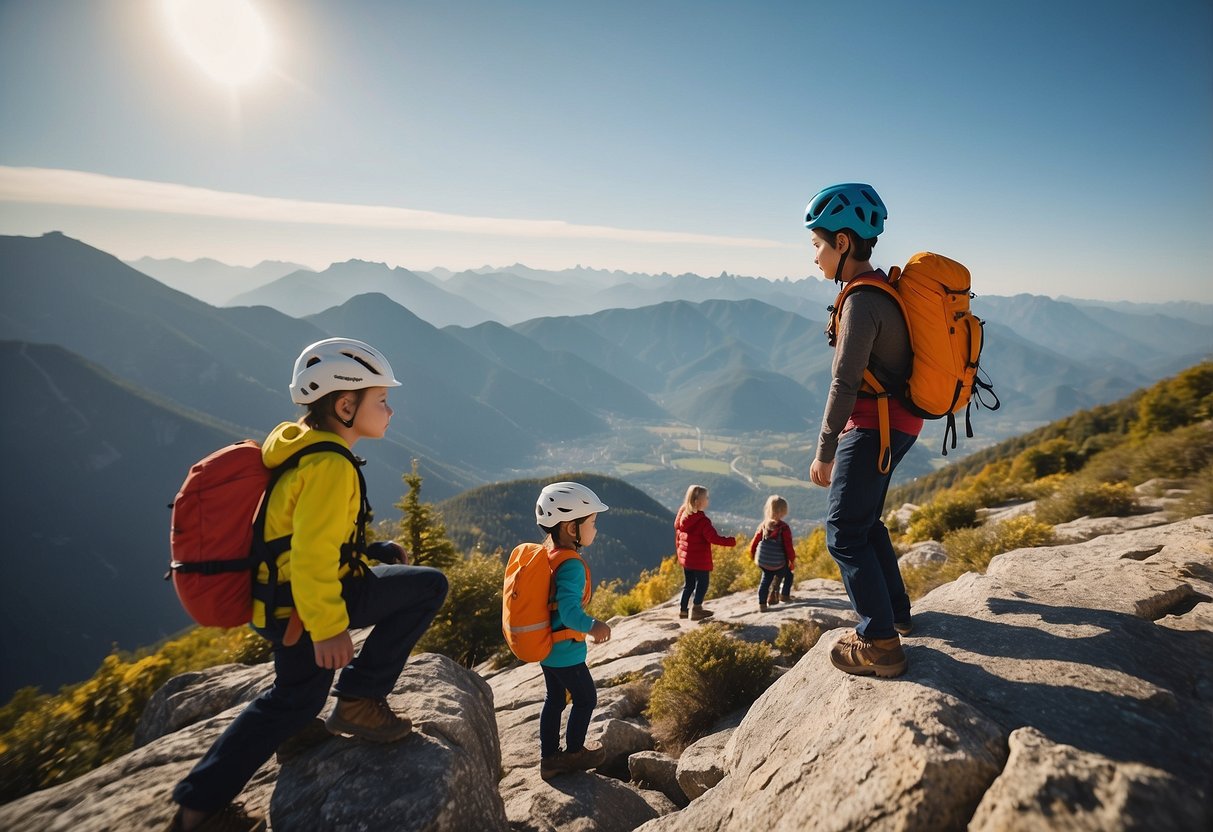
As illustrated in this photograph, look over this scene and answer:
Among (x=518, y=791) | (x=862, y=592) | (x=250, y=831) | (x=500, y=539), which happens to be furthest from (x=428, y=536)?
(x=500, y=539)

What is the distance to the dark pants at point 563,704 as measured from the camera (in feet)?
16.7

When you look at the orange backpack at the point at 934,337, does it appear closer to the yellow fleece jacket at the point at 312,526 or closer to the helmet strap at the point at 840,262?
the helmet strap at the point at 840,262

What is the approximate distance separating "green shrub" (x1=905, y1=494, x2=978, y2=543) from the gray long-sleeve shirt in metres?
12.6

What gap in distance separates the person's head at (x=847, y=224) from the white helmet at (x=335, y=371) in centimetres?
352

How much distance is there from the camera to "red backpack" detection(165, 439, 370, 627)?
131 inches

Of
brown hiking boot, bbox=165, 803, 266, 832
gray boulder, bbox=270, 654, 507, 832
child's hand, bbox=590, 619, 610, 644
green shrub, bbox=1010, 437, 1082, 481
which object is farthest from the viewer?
green shrub, bbox=1010, 437, 1082, 481

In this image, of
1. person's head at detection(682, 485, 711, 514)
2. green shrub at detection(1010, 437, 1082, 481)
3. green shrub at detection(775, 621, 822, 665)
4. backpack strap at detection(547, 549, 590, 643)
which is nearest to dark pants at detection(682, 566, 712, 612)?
person's head at detection(682, 485, 711, 514)

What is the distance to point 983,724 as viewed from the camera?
9.60 feet

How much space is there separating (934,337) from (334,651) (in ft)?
15.2

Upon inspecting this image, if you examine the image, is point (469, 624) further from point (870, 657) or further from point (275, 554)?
point (870, 657)

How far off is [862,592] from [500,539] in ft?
→ 422

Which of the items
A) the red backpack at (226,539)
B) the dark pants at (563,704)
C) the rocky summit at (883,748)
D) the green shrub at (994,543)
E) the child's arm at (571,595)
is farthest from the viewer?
the green shrub at (994,543)

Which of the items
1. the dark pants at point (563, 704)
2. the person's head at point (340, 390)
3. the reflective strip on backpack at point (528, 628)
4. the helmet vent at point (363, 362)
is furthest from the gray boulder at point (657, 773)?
the helmet vent at point (363, 362)

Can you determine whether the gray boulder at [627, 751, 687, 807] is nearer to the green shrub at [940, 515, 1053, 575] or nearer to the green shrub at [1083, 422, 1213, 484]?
the green shrub at [940, 515, 1053, 575]
